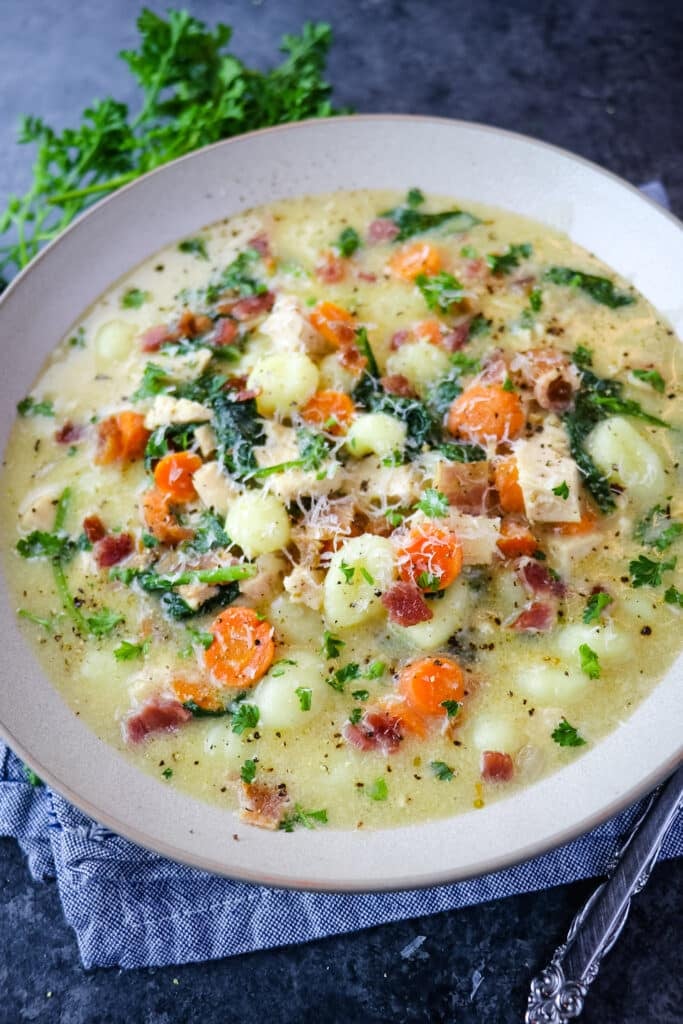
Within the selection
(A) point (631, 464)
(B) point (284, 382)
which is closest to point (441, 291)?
(B) point (284, 382)

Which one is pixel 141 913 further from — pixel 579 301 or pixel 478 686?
pixel 579 301

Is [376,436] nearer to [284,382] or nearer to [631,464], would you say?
[284,382]

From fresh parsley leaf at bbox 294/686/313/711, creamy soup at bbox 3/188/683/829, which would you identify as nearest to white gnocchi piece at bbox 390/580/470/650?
creamy soup at bbox 3/188/683/829

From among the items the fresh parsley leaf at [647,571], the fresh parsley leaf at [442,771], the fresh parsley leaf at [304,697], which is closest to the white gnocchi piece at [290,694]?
the fresh parsley leaf at [304,697]

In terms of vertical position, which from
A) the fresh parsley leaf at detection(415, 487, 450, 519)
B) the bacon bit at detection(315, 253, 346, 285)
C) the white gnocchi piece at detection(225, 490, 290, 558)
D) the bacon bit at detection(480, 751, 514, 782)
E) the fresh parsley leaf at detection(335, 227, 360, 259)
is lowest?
the bacon bit at detection(480, 751, 514, 782)

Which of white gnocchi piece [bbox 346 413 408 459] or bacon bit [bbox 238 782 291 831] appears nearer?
bacon bit [bbox 238 782 291 831]

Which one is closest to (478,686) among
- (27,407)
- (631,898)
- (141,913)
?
(631,898)

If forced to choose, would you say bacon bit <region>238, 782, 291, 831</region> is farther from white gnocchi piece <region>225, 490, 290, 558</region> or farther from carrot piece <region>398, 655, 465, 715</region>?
white gnocchi piece <region>225, 490, 290, 558</region>
